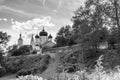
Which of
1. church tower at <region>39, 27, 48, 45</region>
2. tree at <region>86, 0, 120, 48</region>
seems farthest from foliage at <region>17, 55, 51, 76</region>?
church tower at <region>39, 27, 48, 45</region>

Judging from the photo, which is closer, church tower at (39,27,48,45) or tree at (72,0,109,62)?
tree at (72,0,109,62)

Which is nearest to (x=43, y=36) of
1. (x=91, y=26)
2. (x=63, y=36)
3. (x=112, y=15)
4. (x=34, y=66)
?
(x=63, y=36)

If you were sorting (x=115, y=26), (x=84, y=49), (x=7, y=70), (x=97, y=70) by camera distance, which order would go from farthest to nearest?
(x=7, y=70)
(x=84, y=49)
(x=115, y=26)
(x=97, y=70)

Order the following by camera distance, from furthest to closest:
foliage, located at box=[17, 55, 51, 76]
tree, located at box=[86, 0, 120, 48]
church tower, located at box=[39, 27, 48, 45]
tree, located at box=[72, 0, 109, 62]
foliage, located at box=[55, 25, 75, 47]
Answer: church tower, located at box=[39, 27, 48, 45], foliage, located at box=[55, 25, 75, 47], foliage, located at box=[17, 55, 51, 76], tree, located at box=[72, 0, 109, 62], tree, located at box=[86, 0, 120, 48]

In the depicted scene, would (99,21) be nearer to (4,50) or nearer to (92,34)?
(92,34)

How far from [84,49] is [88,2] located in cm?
790

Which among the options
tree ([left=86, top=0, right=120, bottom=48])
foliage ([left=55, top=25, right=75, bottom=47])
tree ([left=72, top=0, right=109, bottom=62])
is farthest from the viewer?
foliage ([left=55, top=25, right=75, bottom=47])

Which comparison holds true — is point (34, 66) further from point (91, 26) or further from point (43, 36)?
point (43, 36)

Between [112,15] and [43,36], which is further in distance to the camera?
[43,36]

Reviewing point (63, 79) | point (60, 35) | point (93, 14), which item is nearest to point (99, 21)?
point (93, 14)

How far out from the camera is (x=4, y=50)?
24.8 metres

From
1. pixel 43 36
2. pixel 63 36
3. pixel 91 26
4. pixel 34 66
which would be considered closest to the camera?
pixel 91 26

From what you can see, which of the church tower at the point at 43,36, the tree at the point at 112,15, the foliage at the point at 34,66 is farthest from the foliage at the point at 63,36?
the church tower at the point at 43,36

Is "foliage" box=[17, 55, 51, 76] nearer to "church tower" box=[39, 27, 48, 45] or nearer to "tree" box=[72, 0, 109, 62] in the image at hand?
"tree" box=[72, 0, 109, 62]
